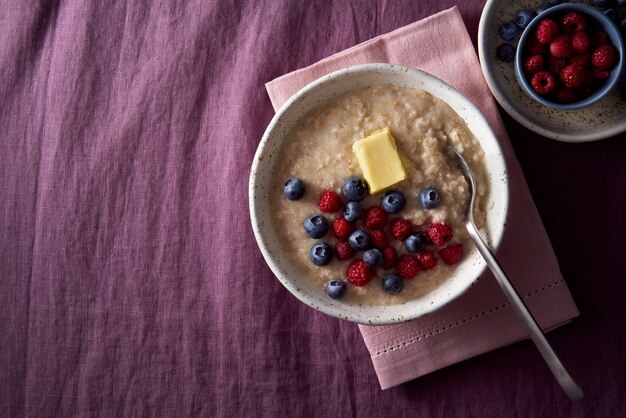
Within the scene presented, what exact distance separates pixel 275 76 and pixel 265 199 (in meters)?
0.52

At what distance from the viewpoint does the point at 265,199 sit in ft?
5.99

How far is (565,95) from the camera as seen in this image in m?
1.92

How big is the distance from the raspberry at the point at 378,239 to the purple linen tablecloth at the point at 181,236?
18.1 inches

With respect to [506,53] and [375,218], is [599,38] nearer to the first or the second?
[506,53]

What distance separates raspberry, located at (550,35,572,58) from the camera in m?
1.89

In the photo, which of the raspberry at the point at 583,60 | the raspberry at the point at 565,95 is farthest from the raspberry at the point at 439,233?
the raspberry at the point at 583,60

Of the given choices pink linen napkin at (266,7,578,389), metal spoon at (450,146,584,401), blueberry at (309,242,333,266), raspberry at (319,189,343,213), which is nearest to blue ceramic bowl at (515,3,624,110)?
pink linen napkin at (266,7,578,389)

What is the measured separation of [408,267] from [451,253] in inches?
5.1

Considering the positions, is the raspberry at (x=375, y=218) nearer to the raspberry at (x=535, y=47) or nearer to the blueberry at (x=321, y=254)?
the blueberry at (x=321, y=254)

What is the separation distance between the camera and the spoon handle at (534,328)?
1672 millimetres

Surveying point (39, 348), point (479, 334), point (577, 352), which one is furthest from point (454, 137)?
point (39, 348)

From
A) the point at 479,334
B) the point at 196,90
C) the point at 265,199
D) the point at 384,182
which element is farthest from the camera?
the point at 196,90

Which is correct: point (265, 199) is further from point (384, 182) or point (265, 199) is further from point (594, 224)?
point (594, 224)

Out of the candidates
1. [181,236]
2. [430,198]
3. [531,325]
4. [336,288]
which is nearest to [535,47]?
[430,198]
